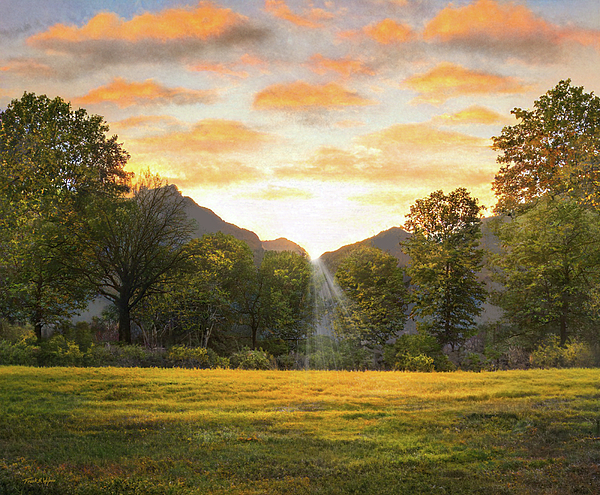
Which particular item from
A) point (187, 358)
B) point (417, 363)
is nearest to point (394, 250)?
point (417, 363)

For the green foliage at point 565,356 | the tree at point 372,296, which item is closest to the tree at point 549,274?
the green foliage at point 565,356

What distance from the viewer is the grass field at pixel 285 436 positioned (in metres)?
9.00

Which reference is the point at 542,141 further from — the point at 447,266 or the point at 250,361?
the point at 250,361

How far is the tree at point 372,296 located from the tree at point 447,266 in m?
2.88

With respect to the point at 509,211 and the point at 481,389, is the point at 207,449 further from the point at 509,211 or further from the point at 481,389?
the point at 509,211

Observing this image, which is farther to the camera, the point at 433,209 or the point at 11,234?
the point at 433,209

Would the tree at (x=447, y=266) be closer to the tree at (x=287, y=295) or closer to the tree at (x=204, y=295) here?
the tree at (x=287, y=295)

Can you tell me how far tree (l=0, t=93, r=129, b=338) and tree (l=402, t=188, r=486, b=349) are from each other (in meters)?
24.4

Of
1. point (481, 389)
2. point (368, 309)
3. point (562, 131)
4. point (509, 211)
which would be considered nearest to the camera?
point (481, 389)

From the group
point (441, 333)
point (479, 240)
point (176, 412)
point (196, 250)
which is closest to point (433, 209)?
point (479, 240)

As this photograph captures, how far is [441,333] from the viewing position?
35281 mm

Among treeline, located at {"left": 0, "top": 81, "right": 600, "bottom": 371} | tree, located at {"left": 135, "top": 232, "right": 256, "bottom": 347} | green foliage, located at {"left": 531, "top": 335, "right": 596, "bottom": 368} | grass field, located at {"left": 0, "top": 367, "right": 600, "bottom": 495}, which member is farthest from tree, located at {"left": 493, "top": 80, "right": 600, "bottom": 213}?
tree, located at {"left": 135, "top": 232, "right": 256, "bottom": 347}

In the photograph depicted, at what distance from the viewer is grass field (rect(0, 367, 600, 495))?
900 cm

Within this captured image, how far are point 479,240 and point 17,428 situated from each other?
32.7 m
